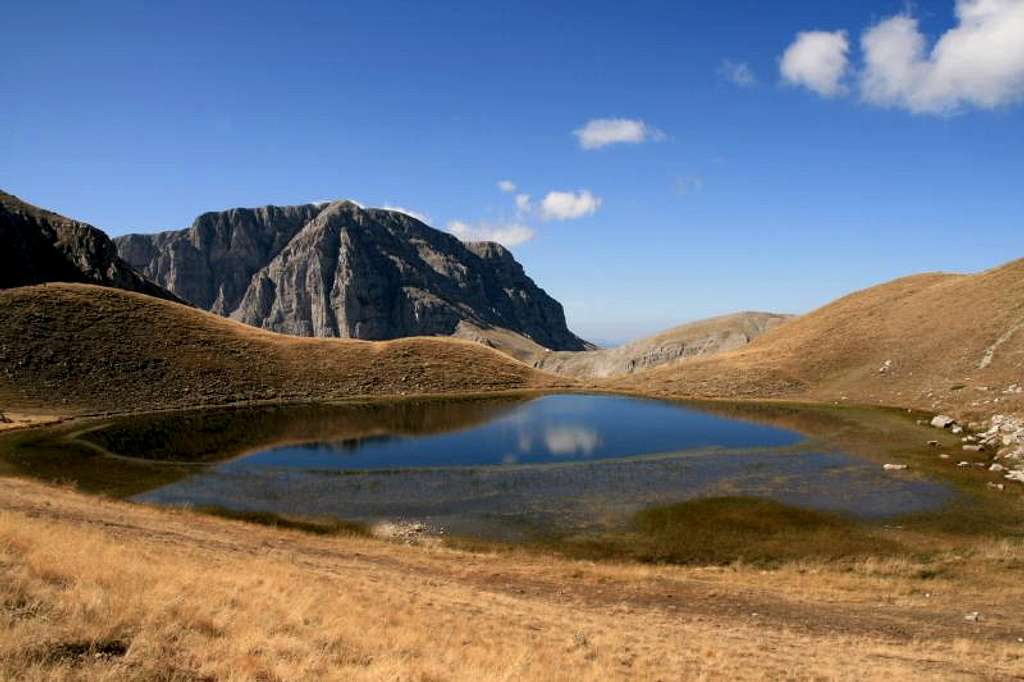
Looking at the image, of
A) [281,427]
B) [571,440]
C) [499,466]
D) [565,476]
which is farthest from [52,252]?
[565,476]

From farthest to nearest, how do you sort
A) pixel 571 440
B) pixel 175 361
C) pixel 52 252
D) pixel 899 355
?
pixel 52 252 → pixel 175 361 → pixel 899 355 → pixel 571 440

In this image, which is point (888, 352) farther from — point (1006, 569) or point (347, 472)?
point (347, 472)

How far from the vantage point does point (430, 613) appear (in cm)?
1928

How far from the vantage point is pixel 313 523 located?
3441cm

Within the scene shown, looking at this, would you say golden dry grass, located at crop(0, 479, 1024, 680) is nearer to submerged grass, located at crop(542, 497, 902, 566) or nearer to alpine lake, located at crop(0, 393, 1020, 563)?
submerged grass, located at crop(542, 497, 902, 566)

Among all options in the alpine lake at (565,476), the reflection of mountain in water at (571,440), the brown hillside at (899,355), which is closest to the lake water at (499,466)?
the alpine lake at (565,476)

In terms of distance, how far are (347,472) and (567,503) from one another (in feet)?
58.6

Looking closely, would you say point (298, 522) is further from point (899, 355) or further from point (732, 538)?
point (899, 355)

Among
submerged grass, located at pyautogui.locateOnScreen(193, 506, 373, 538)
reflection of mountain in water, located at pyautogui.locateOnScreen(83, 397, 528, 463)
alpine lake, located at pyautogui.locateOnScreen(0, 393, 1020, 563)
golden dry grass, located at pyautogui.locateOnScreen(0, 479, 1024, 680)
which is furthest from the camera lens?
reflection of mountain in water, located at pyautogui.locateOnScreen(83, 397, 528, 463)

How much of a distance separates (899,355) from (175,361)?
10108 cm

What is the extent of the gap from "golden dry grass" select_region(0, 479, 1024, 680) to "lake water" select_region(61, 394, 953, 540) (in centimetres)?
689

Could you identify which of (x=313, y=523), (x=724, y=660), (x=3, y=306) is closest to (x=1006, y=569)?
(x=724, y=660)

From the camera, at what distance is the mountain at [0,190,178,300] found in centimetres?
14900

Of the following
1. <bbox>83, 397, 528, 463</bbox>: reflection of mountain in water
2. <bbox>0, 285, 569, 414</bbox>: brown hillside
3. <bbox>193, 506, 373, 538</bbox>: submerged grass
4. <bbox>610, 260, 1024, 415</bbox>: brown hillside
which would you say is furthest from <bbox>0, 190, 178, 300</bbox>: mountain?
<bbox>610, 260, 1024, 415</bbox>: brown hillside
